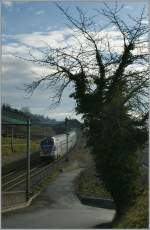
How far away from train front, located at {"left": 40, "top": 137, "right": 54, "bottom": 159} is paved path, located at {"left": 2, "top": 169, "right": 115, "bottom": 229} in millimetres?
9433

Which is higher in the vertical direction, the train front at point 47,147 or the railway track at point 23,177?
the train front at point 47,147

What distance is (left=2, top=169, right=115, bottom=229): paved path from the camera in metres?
17.3

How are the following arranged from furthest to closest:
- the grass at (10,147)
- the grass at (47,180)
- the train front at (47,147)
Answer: the grass at (10,147), the train front at (47,147), the grass at (47,180)

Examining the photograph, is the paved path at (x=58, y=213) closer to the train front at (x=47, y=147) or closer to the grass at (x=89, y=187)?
the grass at (x=89, y=187)

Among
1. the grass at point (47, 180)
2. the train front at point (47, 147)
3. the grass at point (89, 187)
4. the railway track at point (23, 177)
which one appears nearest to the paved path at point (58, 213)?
the grass at point (47, 180)

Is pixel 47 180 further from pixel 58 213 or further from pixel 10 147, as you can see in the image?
pixel 10 147

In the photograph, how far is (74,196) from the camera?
29.3 m

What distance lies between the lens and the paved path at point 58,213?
1728 cm

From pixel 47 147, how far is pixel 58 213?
958 inches

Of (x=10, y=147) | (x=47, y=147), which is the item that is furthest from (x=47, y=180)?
(x=10, y=147)

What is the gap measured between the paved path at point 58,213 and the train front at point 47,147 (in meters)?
9.43

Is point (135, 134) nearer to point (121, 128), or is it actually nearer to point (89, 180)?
point (121, 128)

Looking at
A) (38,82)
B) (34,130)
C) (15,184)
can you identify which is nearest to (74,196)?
(15,184)

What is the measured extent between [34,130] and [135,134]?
53374 millimetres
